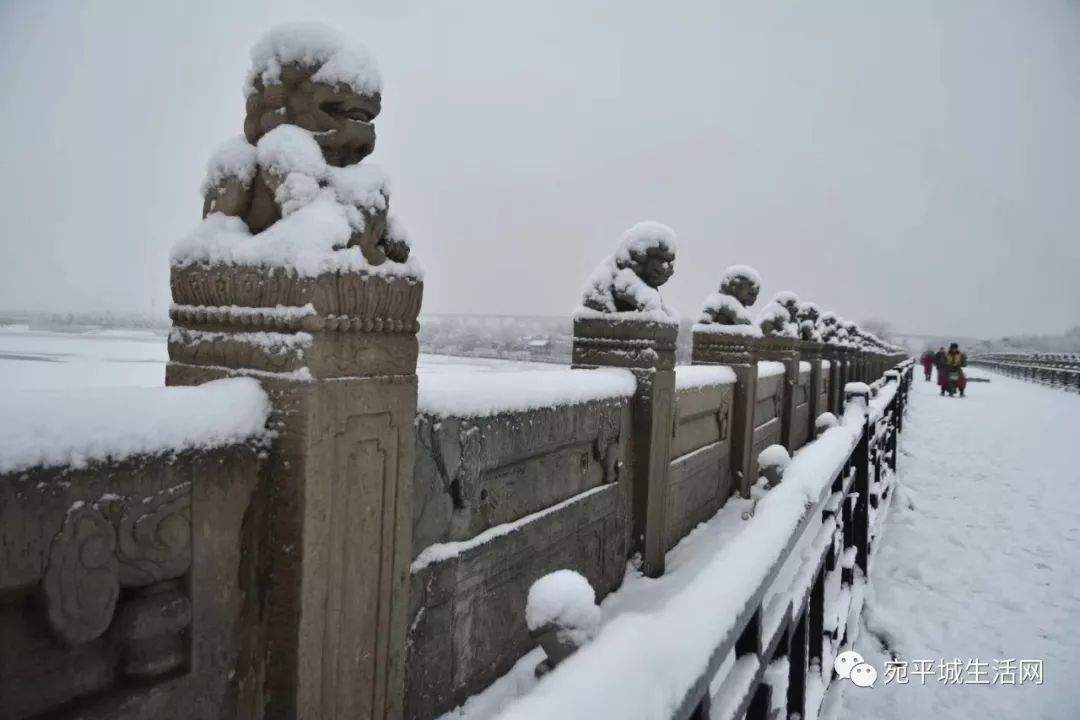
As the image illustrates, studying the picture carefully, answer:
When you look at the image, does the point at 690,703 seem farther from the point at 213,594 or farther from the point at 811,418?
the point at 811,418

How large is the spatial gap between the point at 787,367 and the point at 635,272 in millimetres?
4801

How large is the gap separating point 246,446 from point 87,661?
0.56 metres

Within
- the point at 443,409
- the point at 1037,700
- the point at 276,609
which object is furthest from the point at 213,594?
the point at 1037,700

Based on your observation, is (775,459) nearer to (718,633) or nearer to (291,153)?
(718,633)

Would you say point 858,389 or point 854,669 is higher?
point 858,389

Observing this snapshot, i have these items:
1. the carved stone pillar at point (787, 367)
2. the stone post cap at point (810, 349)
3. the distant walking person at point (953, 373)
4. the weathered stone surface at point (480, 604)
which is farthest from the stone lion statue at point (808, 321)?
the distant walking person at point (953, 373)

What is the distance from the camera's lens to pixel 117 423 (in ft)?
4.78

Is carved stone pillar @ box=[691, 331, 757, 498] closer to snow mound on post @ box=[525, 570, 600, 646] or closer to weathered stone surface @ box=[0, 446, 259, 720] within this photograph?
weathered stone surface @ box=[0, 446, 259, 720]

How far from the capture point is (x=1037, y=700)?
Result: 12.8ft

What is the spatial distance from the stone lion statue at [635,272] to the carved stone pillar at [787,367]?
4.05m

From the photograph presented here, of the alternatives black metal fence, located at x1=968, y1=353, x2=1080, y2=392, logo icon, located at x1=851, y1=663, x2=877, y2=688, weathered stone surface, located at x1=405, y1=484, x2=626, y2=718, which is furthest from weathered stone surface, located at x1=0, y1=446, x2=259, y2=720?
black metal fence, located at x1=968, y1=353, x2=1080, y2=392

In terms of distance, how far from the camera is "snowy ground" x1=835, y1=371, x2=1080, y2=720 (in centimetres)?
396

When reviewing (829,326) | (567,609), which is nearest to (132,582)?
(567,609)

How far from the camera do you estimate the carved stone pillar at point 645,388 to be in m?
4.57
